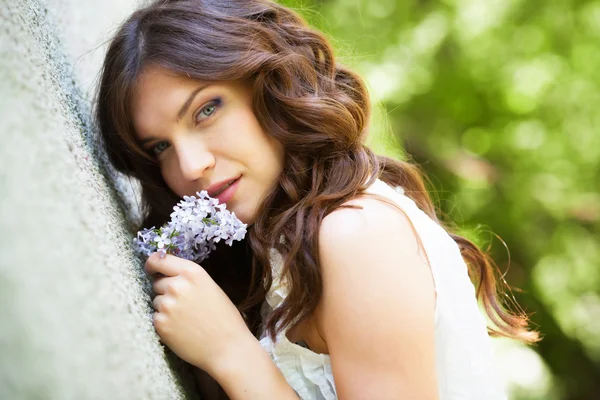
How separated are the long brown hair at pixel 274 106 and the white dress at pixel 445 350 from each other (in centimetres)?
8

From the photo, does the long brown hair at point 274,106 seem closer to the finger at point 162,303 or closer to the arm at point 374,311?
the arm at point 374,311

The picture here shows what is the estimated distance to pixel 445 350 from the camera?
165 cm

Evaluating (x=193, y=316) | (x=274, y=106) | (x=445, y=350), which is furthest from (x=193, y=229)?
(x=445, y=350)

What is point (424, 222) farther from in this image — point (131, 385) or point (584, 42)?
point (584, 42)

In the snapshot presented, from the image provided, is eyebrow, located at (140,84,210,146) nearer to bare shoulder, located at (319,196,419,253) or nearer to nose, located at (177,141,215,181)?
nose, located at (177,141,215,181)

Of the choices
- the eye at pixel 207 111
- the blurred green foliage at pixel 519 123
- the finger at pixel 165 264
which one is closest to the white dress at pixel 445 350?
the finger at pixel 165 264

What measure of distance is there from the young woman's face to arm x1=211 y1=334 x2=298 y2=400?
14.5 inches

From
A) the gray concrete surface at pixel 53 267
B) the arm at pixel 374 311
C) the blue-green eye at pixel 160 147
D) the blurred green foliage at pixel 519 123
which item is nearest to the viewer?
the gray concrete surface at pixel 53 267

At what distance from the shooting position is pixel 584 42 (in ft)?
12.8

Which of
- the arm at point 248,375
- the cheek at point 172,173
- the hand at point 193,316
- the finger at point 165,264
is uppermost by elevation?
the cheek at point 172,173

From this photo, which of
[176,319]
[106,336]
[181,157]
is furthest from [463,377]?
[106,336]

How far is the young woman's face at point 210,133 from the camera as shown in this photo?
5.30ft

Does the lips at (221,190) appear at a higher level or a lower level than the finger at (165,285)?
higher

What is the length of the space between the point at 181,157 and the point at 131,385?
0.77 m
